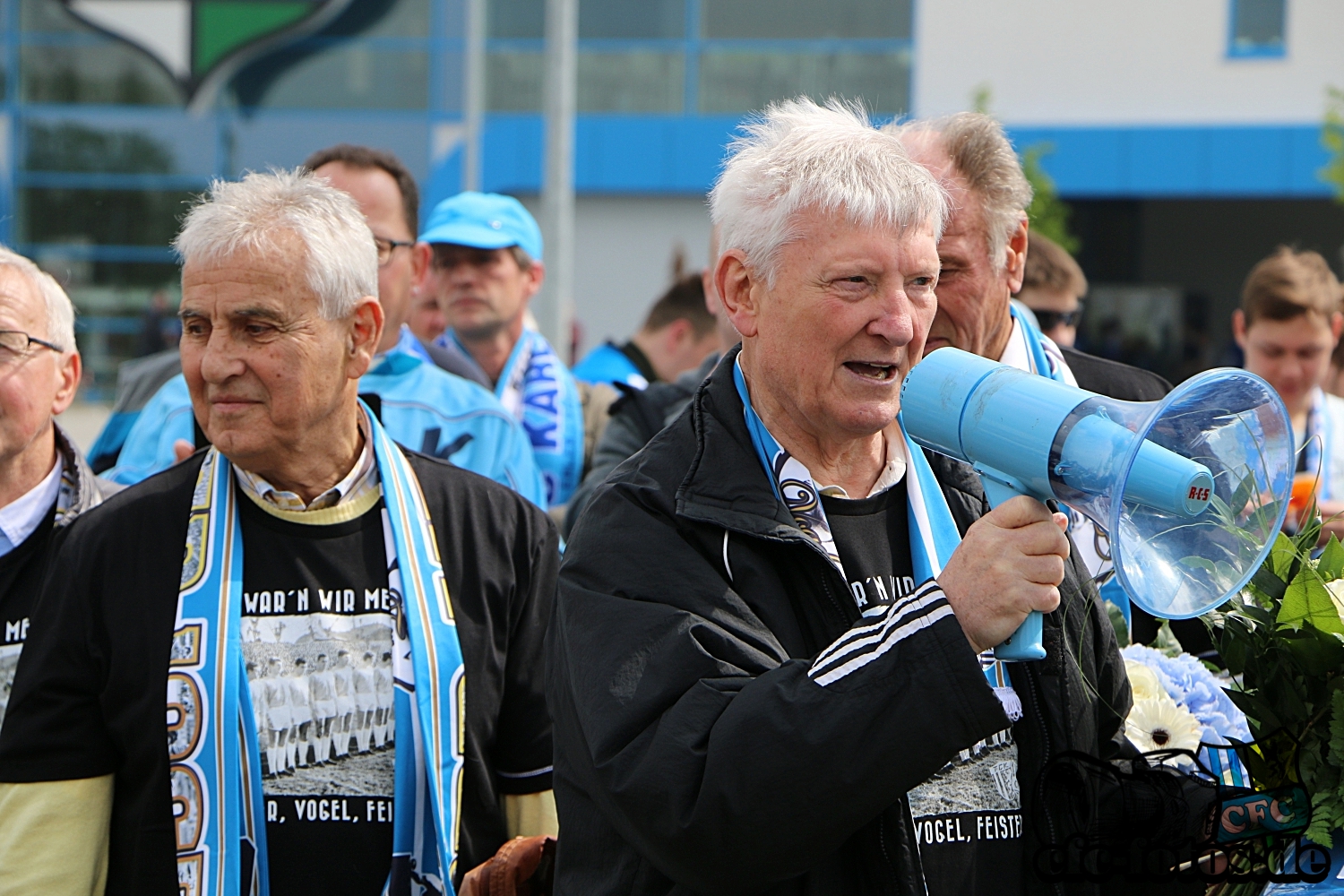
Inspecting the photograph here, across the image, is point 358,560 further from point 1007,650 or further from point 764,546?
point 1007,650

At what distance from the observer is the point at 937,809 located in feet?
7.11

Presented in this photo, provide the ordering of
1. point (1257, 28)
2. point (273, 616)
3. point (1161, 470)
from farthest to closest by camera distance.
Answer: point (1257, 28) < point (273, 616) < point (1161, 470)

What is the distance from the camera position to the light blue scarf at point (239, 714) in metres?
2.68

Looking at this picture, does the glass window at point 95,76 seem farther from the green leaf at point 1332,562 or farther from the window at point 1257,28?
the green leaf at point 1332,562

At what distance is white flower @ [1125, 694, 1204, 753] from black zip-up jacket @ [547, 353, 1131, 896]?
0.05m

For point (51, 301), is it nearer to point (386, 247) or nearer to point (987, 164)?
point (386, 247)

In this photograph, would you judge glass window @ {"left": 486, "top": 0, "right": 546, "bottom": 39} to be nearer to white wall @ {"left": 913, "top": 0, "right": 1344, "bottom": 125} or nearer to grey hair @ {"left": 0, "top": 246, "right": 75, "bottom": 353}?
white wall @ {"left": 913, "top": 0, "right": 1344, "bottom": 125}

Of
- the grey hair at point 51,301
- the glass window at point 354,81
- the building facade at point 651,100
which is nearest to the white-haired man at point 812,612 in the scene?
the grey hair at point 51,301

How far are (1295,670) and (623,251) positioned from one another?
2186cm

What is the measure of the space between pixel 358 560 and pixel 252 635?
26 centimetres

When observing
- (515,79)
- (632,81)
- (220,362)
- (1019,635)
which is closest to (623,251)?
(632,81)

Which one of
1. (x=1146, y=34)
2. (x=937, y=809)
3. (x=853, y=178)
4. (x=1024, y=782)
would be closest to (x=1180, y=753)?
(x=1024, y=782)

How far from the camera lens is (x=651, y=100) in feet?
75.9

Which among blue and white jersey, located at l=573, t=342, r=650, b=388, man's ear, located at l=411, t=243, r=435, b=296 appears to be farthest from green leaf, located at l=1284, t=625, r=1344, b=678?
blue and white jersey, located at l=573, t=342, r=650, b=388
